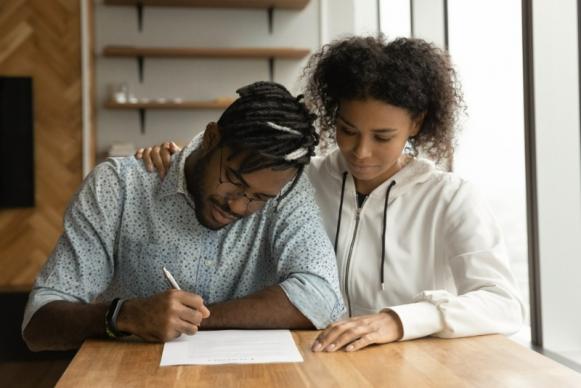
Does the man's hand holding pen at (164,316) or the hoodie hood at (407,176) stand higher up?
the hoodie hood at (407,176)

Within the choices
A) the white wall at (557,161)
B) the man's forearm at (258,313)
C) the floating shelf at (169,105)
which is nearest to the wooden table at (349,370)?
the man's forearm at (258,313)

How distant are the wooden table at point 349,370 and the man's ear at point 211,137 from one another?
45 centimetres

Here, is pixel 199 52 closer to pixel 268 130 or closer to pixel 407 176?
pixel 407 176

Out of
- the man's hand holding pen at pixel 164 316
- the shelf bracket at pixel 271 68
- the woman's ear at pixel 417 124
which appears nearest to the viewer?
the man's hand holding pen at pixel 164 316

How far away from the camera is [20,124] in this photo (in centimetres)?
494

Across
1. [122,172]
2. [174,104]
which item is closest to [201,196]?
[122,172]

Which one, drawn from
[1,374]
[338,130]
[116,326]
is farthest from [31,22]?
[116,326]

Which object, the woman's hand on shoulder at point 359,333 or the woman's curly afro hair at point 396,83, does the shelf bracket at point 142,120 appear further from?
the woman's hand on shoulder at point 359,333

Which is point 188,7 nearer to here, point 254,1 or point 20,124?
point 254,1

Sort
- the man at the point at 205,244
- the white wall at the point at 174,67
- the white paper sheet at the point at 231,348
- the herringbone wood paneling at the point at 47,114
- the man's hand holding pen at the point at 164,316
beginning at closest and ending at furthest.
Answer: the white paper sheet at the point at 231,348 < the man's hand holding pen at the point at 164,316 < the man at the point at 205,244 < the herringbone wood paneling at the point at 47,114 < the white wall at the point at 174,67

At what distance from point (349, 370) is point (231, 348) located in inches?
9.6

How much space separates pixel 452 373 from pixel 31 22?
4.40 metres

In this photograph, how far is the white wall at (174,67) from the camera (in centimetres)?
506

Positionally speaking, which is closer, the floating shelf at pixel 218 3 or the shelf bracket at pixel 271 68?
the floating shelf at pixel 218 3
